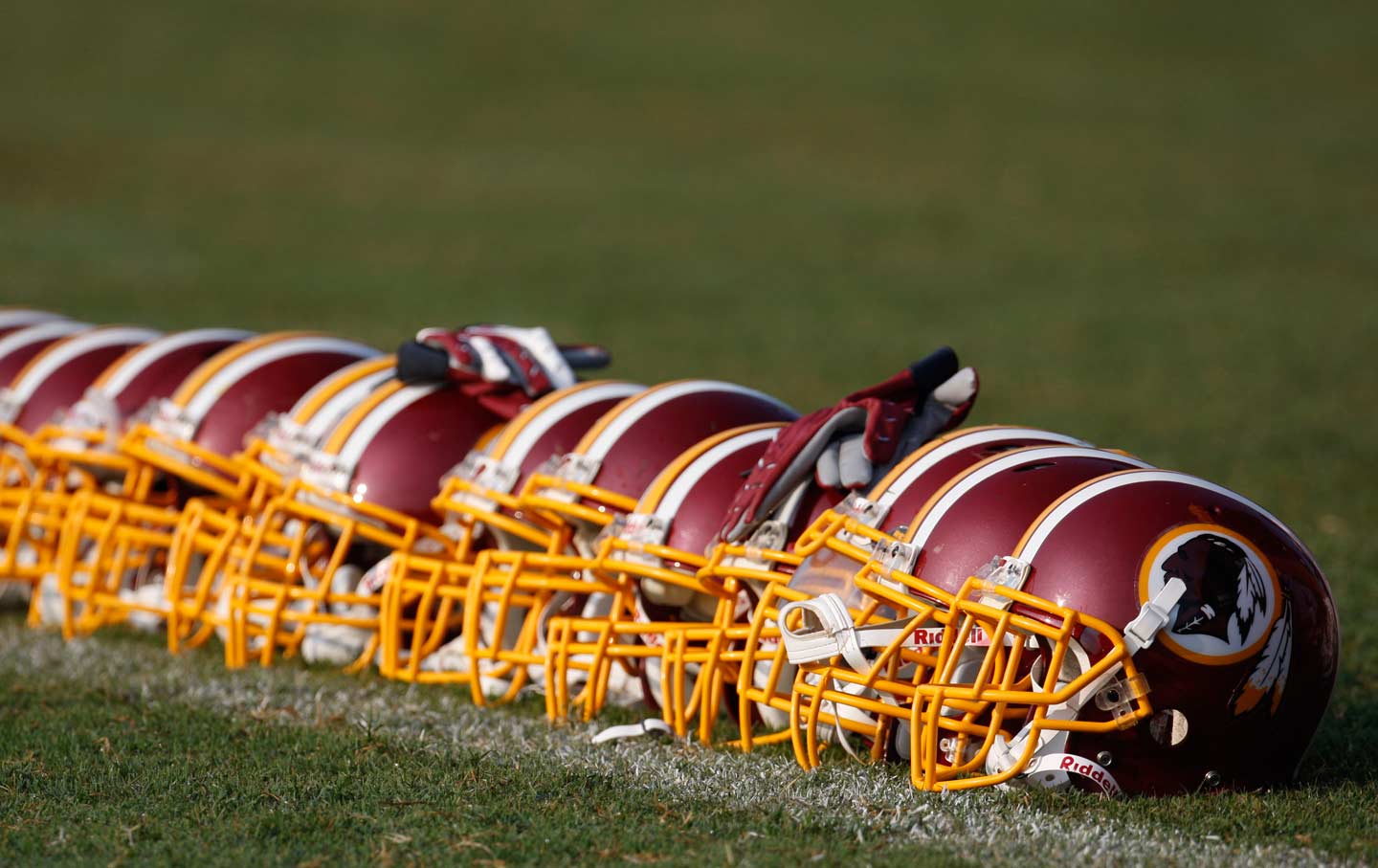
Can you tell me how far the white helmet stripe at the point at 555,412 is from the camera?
4.18 m

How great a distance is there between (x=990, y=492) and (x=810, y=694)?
54 centimetres

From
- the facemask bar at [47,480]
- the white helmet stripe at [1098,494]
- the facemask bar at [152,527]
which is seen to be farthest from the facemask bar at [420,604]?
the white helmet stripe at [1098,494]

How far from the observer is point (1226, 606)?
9.88 feet

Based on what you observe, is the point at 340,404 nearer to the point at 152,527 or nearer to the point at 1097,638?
the point at 152,527

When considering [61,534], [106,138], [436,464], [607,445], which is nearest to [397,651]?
[436,464]

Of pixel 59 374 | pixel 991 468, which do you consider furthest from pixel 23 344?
pixel 991 468

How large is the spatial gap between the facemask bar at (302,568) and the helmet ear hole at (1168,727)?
2.01 m

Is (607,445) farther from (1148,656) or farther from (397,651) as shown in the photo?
(1148,656)

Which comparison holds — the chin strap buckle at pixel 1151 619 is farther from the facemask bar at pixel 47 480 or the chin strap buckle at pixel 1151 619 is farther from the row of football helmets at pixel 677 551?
the facemask bar at pixel 47 480

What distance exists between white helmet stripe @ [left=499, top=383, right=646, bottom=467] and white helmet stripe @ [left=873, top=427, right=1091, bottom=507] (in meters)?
1.09

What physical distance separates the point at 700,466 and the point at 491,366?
957mm

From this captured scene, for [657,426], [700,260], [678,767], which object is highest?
[700,260]

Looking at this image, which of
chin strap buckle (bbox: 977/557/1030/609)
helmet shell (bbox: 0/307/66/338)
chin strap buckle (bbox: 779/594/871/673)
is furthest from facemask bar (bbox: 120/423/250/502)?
chin strap buckle (bbox: 977/557/1030/609)

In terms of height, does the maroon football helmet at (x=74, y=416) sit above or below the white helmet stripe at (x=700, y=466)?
below
